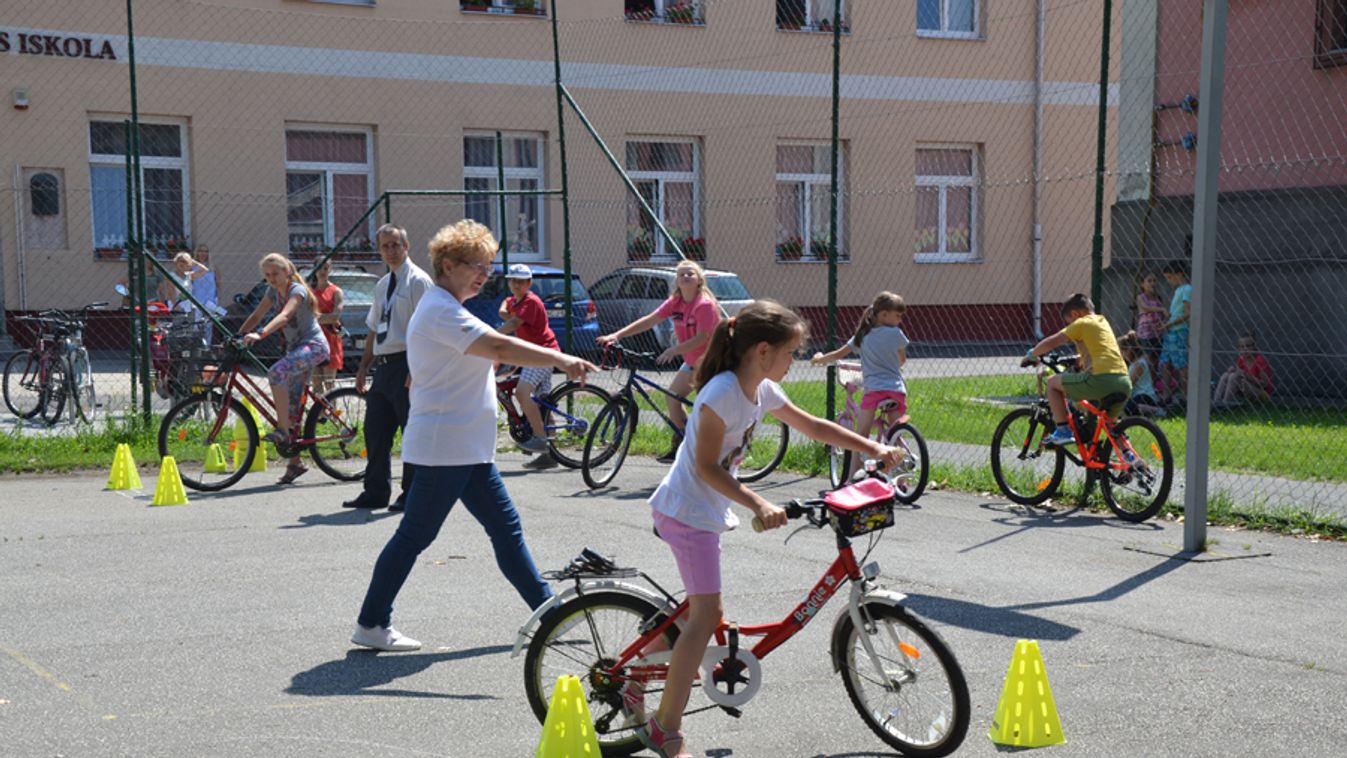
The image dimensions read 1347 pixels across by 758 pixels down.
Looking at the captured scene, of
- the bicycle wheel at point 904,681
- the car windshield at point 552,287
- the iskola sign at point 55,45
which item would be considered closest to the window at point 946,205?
the car windshield at point 552,287

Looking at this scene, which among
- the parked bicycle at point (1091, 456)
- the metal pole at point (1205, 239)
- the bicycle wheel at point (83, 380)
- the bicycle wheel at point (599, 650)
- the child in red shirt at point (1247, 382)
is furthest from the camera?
the child in red shirt at point (1247, 382)

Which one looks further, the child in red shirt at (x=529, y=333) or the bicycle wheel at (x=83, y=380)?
the bicycle wheel at (x=83, y=380)

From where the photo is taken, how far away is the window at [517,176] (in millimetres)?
25797

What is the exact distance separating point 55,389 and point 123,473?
433 centimetres

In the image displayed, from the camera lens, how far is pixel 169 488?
1039 centimetres

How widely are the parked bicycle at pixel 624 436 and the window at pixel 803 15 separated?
53.0ft

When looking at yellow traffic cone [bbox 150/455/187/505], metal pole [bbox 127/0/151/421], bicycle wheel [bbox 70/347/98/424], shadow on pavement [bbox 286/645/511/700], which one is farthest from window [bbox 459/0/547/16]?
shadow on pavement [bbox 286/645/511/700]

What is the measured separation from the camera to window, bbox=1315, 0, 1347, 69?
16.5 meters

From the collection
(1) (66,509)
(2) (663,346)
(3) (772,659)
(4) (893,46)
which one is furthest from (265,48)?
(3) (772,659)

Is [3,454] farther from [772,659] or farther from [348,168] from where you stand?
[348,168]

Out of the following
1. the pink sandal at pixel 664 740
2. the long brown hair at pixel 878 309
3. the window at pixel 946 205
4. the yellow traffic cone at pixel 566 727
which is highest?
the window at pixel 946 205

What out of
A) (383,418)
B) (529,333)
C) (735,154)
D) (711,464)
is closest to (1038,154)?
(735,154)

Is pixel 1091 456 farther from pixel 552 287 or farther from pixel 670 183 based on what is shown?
pixel 670 183

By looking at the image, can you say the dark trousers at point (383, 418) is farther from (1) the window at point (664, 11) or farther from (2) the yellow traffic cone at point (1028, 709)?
(1) the window at point (664, 11)
